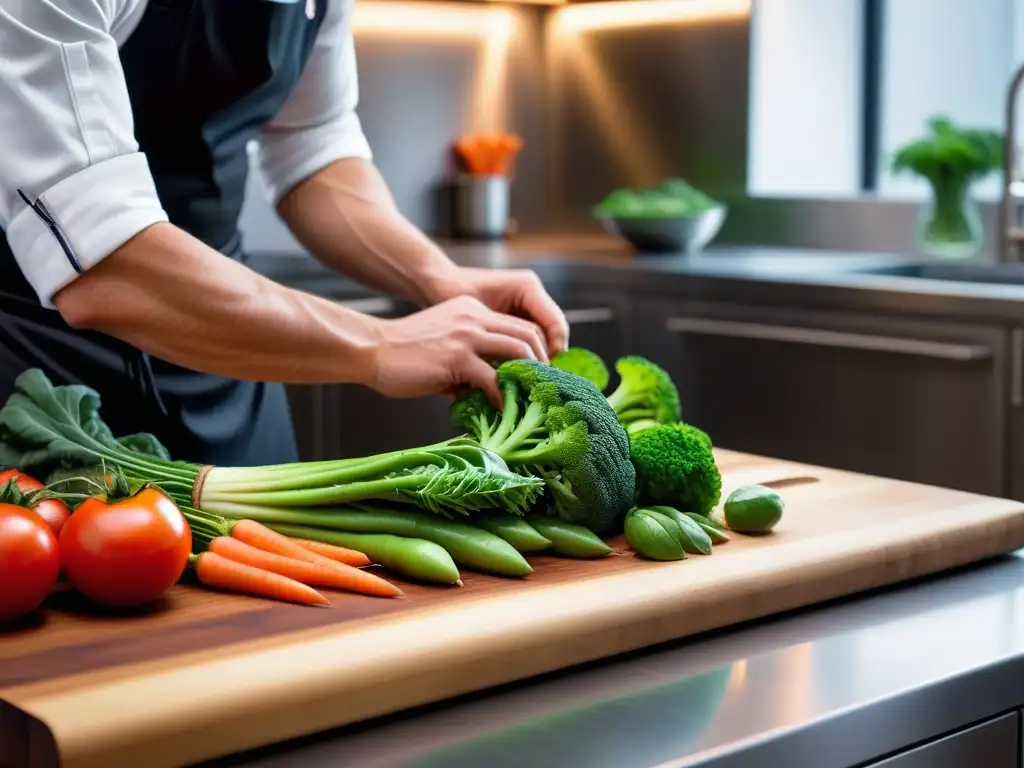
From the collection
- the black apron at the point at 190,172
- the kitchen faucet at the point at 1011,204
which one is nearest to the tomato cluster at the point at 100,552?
the black apron at the point at 190,172

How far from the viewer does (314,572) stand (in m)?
1.09

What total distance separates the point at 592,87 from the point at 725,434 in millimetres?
1348

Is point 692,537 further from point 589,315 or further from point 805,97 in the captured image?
point 805,97

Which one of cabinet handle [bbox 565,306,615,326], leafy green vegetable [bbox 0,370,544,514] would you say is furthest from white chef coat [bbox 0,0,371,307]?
cabinet handle [bbox 565,306,615,326]

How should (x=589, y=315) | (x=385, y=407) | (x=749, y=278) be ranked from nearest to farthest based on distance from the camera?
(x=749, y=278)
(x=385, y=407)
(x=589, y=315)

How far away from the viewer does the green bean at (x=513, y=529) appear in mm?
1155

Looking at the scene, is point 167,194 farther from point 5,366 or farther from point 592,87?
point 592,87

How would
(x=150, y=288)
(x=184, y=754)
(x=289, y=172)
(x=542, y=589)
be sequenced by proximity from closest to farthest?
(x=184, y=754)
(x=542, y=589)
(x=150, y=288)
(x=289, y=172)

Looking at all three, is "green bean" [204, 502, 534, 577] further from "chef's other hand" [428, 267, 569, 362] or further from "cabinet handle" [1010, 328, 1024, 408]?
"cabinet handle" [1010, 328, 1024, 408]

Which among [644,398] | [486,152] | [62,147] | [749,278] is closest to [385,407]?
[749,278]

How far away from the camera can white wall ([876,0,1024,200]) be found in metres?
3.45

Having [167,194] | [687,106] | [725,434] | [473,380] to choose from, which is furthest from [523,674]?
[687,106]

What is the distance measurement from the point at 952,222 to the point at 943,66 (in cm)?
57

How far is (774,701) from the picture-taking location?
3.16 feet
